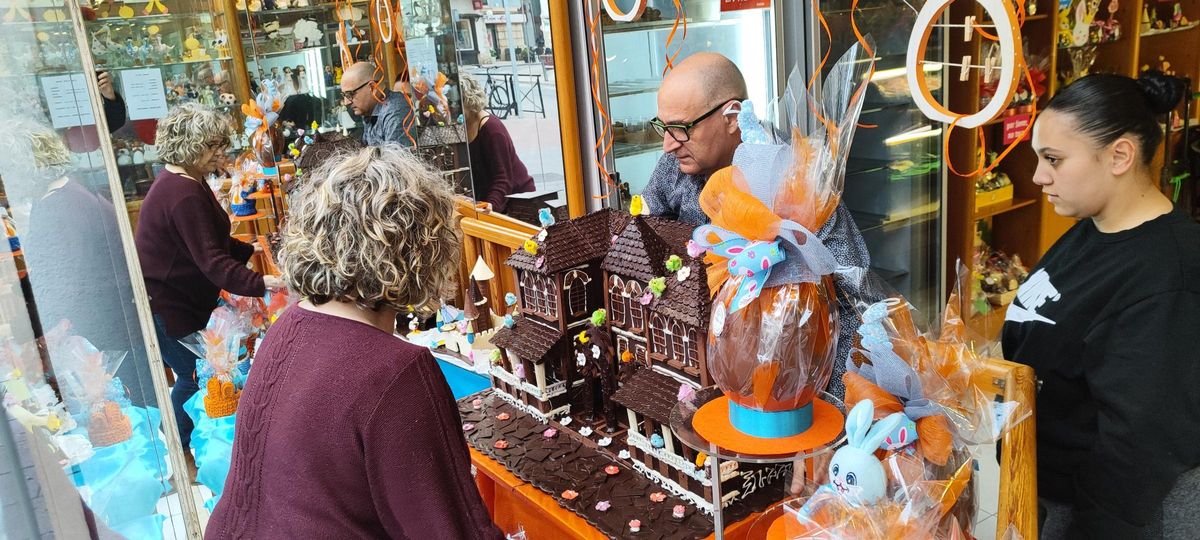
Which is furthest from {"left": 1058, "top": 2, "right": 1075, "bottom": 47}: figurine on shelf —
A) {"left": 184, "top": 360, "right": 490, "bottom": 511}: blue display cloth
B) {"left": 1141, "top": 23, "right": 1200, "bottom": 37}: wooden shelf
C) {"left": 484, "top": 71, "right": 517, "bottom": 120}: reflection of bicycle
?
{"left": 184, "top": 360, "right": 490, "bottom": 511}: blue display cloth

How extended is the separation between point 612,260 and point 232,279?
208 cm

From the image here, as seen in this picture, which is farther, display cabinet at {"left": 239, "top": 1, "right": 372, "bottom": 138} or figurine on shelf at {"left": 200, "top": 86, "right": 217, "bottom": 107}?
display cabinet at {"left": 239, "top": 1, "right": 372, "bottom": 138}

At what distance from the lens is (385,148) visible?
1498 millimetres

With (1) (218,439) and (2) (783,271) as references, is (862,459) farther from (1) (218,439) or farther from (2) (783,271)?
(1) (218,439)

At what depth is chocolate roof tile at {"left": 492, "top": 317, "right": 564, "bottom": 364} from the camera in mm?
2102

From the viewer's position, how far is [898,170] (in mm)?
4000

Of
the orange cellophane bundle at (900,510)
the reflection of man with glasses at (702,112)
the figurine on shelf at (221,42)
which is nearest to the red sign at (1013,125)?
the reflection of man with glasses at (702,112)

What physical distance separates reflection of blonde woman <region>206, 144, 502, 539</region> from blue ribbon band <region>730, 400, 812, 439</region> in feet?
1.56

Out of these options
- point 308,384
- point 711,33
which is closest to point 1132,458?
point 308,384

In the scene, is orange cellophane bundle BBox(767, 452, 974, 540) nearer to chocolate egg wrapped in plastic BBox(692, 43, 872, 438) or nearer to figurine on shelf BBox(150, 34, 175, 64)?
chocolate egg wrapped in plastic BBox(692, 43, 872, 438)

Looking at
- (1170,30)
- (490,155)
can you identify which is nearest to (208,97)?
(490,155)

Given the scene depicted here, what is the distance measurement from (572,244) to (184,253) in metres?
2.08

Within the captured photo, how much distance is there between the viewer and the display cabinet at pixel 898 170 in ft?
12.5

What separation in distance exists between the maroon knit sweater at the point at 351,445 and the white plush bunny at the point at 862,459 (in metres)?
0.61
